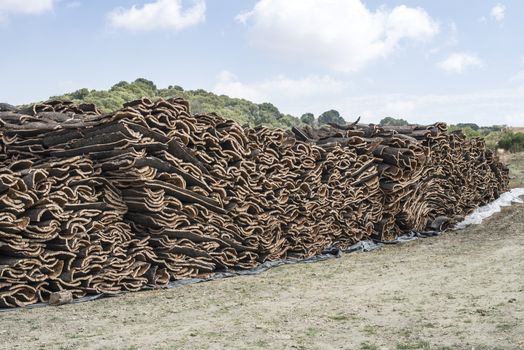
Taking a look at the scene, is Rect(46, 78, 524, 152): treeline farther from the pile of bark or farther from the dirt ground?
the dirt ground

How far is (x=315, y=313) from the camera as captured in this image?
5977 millimetres

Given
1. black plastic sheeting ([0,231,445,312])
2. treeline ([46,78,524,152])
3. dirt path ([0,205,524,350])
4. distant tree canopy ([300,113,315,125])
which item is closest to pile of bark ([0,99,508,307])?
black plastic sheeting ([0,231,445,312])

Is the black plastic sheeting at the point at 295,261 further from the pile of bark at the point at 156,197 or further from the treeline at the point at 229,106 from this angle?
the treeline at the point at 229,106

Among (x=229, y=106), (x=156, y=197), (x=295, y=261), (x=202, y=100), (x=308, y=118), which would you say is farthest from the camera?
(x=308, y=118)

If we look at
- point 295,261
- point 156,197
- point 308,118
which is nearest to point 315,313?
point 156,197

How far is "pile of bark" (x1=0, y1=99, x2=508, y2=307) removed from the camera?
680 centimetres

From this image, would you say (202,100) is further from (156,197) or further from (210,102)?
(156,197)

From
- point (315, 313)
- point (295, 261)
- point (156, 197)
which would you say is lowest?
point (295, 261)

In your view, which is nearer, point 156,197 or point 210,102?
point 156,197

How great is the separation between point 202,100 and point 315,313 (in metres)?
36.5

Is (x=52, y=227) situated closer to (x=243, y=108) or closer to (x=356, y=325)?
(x=356, y=325)

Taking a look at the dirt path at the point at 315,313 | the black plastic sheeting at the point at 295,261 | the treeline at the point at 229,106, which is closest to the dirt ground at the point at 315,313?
the dirt path at the point at 315,313

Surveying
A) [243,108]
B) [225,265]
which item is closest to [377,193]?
[225,265]

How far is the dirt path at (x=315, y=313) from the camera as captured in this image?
500 cm
